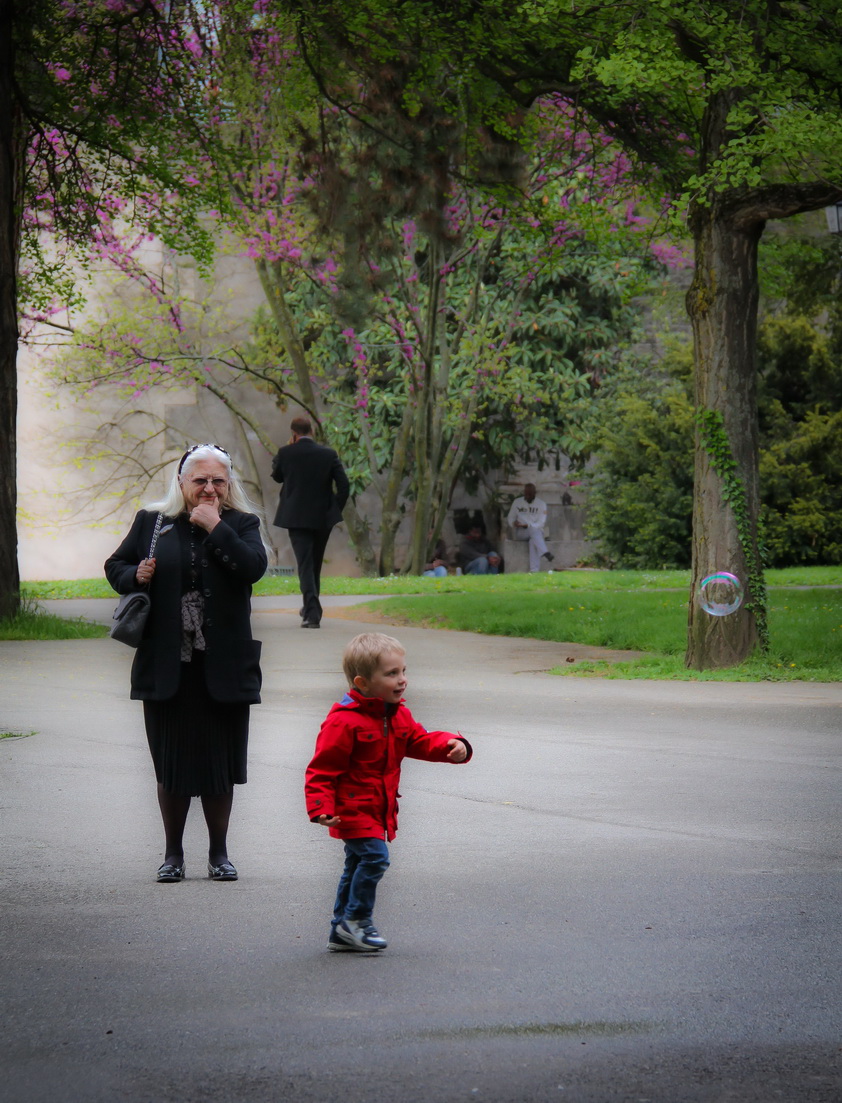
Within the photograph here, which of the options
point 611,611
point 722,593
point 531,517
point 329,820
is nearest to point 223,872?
point 329,820

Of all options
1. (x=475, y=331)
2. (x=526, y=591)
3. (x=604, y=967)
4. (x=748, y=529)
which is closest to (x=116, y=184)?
(x=526, y=591)

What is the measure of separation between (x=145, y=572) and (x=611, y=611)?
451 inches

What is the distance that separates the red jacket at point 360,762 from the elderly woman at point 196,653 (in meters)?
1.02

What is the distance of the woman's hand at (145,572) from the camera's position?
592 cm

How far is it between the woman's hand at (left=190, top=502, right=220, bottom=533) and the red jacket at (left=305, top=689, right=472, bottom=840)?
3.85 ft

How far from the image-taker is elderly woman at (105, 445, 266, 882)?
593 centimetres

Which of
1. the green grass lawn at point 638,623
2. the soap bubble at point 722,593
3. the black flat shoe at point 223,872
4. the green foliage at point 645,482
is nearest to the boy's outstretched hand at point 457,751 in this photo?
the black flat shoe at point 223,872

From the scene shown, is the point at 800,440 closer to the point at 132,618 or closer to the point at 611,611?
the point at 611,611

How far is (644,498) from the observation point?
88.2ft

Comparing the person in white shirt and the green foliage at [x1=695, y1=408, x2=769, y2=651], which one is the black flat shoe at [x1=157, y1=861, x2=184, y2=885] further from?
the person in white shirt

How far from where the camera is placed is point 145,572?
5922 mm

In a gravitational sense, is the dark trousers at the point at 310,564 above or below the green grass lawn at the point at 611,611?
above

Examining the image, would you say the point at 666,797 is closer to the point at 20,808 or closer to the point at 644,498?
the point at 20,808

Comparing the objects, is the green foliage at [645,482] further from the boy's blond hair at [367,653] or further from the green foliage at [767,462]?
the boy's blond hair at [367,653]
